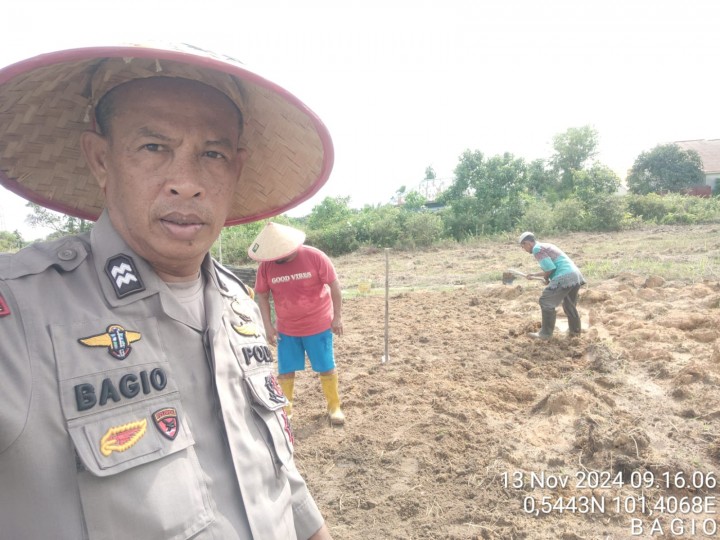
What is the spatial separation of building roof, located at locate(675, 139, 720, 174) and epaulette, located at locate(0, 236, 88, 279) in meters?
42.5

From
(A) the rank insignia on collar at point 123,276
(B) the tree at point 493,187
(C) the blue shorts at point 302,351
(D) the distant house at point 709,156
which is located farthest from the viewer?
(D) the distant house at point 709,156

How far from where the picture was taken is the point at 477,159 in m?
23.2

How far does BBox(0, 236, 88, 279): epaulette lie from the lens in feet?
2.83

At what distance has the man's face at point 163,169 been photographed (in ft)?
3.42

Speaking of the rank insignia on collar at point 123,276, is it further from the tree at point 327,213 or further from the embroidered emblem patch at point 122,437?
the tree at point 327,213

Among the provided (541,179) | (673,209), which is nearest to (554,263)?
(673,209)

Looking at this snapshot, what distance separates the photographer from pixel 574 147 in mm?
29797

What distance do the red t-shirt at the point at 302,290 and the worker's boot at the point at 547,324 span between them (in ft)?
12.6

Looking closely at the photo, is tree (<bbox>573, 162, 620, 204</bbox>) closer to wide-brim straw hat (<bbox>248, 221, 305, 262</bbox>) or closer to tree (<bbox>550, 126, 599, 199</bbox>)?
tree (<bbox>550, 126, 599, 199</bbox>)

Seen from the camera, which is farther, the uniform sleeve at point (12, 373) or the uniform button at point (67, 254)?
the uniform button at point (67, 254)

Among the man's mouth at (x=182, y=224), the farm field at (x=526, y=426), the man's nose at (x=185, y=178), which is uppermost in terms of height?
the man's nose at (x=185, y=178)

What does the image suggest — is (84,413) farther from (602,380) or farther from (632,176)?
(632,176)

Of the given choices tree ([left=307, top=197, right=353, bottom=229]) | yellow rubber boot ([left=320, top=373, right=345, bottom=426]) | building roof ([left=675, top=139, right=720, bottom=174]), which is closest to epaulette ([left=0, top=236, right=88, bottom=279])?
yellow rubber boot ([left=320, top=373, right=345, bottom=426])

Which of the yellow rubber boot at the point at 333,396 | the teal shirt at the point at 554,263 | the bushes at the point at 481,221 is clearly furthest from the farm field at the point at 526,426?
the bushes at the point at 481,221
